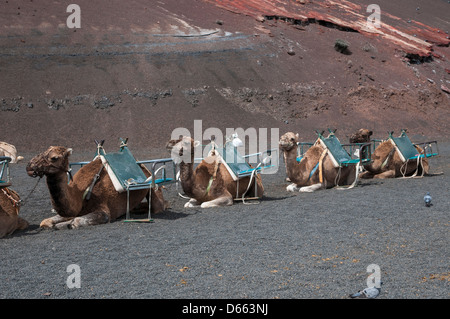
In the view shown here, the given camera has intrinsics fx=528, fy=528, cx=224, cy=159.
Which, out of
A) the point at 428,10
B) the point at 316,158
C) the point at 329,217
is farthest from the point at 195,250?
the point at 428,10

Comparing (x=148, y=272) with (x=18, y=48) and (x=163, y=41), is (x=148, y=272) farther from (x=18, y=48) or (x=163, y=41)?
(x=163, y=41)

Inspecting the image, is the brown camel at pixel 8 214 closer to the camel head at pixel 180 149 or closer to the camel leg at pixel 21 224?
the camel leg at pixel 21 224

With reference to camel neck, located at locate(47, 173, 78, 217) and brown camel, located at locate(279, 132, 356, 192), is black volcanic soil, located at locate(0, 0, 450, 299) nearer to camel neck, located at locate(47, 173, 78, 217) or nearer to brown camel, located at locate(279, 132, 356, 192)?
camel neck, located at locate(47, 173, 78, 217)

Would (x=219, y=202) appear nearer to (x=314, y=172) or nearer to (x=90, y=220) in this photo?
(x=90, y=220)

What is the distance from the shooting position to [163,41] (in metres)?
42.8

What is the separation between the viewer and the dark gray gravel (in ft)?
17.5

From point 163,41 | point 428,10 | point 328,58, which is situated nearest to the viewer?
point 163,41

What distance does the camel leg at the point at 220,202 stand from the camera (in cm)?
1060

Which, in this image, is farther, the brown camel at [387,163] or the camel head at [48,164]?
the brown camel at [387,163]

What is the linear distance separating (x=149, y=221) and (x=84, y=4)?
40.2 meters

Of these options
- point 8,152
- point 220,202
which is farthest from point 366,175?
point 8,152

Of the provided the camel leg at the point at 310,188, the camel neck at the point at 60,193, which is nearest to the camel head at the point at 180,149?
the camel neck at the point at 60,193

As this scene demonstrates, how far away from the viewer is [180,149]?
→ 9.41m

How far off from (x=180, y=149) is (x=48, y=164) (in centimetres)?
242
